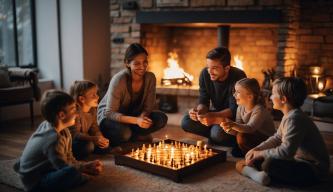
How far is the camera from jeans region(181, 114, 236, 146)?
3.16 m

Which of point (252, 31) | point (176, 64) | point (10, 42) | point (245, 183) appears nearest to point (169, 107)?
point (176, 64)

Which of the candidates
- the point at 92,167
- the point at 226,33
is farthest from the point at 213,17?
the point at 92,167

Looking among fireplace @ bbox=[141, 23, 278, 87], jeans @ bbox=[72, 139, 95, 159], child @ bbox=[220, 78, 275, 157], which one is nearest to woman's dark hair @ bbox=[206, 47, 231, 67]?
child @ bbox=[220, 78, 275, 157]

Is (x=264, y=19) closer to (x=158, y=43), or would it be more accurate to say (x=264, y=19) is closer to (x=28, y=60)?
(x=158, y=43)

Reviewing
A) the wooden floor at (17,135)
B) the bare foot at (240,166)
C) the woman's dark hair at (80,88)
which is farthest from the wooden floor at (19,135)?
the bare foot at (240,166)

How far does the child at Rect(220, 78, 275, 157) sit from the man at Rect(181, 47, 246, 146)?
243 millimetres

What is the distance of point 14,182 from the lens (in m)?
2.57

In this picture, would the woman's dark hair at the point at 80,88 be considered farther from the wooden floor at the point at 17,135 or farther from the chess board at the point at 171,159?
the wooden floor at the point at 17,135

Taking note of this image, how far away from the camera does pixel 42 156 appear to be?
7.59ft

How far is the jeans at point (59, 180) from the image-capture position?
7.57 ft

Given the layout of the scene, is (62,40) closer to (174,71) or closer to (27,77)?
(27,77)

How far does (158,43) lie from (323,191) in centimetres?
324

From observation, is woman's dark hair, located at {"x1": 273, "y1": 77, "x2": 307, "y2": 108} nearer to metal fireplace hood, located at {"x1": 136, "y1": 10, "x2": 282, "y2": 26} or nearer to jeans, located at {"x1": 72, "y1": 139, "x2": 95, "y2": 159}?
jeans, located at {"x1": 72, "y1": 139, "x2": 95, "y2": 159}

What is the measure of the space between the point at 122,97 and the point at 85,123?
39 centimetres
